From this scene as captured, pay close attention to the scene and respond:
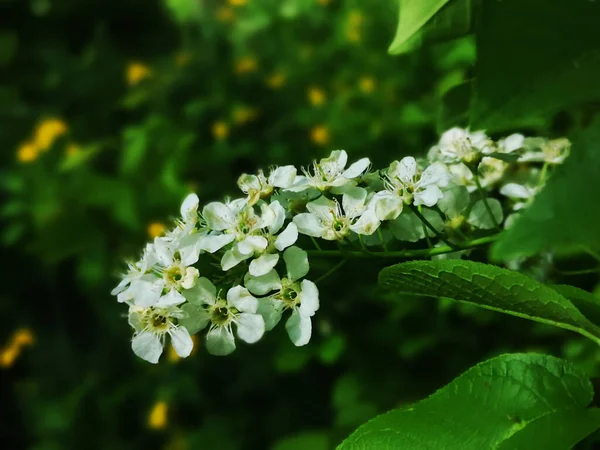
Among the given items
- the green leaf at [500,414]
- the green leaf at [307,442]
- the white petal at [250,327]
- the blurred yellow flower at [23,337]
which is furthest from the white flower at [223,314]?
the blurred yellow flower at [23,337]

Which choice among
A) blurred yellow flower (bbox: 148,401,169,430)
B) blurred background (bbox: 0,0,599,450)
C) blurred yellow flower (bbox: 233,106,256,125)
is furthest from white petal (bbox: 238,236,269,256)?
blurred yellow flower (bbox: 148,401,169,430)

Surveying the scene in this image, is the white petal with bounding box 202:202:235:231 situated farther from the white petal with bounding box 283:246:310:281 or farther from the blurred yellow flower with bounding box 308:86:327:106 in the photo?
the blurred yellow flower with bounding box 308:86:327:106

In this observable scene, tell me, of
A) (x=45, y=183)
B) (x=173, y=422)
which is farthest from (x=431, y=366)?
(x=45, y=183)

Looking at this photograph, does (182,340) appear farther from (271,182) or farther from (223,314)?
(271,182)

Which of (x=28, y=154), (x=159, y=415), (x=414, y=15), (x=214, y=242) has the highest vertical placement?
(x=414, y=15)

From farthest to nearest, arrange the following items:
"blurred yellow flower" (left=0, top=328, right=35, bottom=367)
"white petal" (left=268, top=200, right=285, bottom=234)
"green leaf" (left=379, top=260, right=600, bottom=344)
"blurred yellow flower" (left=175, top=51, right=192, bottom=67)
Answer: "blurred yellow flower" (left=0, top=328, right=35, bottom=367) < "blurred yellow flower" (left=175, top=51, right=192, bottom=67) < "white petal" (left=268, top=200, right=285, bottom=234) < "green leaf" (left=379, top=260, right=600, bottom=344)

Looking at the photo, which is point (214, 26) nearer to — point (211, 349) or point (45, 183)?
point (45, 183)

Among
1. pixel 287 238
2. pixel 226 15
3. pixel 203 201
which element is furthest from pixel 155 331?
pixel 226 15
